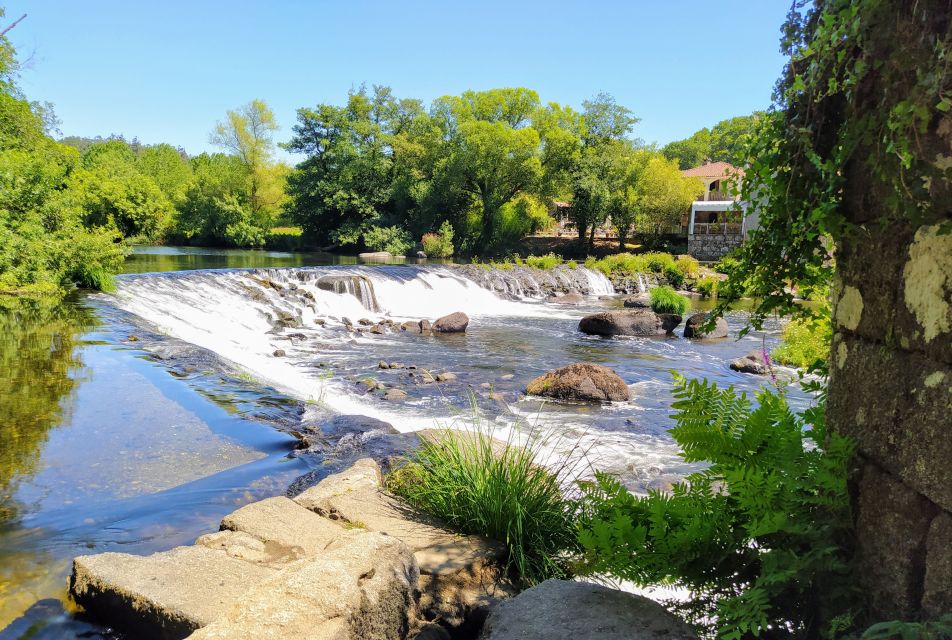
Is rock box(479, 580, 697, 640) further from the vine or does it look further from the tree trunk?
the vine

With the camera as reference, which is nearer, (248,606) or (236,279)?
(248,606)

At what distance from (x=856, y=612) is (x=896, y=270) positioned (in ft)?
3.62

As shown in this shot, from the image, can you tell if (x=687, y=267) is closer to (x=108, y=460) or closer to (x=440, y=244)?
(x=440, y=244)

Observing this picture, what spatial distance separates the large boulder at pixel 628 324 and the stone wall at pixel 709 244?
25.3 m

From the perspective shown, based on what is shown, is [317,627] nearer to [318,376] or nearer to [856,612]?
[856,612]

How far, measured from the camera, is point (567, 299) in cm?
2716

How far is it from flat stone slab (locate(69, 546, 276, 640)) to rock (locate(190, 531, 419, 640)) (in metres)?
0.46

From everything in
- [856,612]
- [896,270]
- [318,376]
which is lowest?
[318,376]

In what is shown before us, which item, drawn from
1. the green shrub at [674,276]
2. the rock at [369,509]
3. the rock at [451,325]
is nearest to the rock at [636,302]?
the green shrub at [674,276]

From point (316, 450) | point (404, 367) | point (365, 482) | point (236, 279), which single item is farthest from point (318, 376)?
point (236, 279)

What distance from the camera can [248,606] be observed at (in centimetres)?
247

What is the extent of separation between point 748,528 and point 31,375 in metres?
9.57

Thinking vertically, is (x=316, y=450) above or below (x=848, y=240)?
below

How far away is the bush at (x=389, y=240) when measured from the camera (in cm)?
4543
